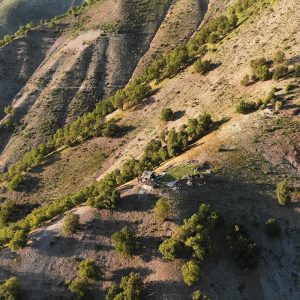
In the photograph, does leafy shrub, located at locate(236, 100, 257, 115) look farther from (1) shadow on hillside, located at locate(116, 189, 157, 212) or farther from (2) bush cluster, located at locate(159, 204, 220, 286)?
(1) shadow on hillside, located at locate(116, 189, 157, 212)

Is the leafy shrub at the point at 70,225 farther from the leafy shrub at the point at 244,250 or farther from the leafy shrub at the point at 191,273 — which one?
the leafy shrub at the point at 244,250

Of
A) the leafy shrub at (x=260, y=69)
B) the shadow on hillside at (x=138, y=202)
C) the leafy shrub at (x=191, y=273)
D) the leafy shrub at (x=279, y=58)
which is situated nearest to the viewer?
the leafy shrub at (x=191, y=273)

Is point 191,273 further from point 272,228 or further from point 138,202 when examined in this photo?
point 138,202

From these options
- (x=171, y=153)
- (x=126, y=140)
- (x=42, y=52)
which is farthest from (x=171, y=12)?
(x=171, y=153)

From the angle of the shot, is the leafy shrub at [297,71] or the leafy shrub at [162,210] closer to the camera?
the leafy shrub at [162,210]

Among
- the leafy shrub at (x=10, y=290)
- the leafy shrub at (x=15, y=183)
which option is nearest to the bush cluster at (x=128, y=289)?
the leafy shrub at (x=10, y=290)

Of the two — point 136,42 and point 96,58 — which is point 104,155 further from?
point 136,42

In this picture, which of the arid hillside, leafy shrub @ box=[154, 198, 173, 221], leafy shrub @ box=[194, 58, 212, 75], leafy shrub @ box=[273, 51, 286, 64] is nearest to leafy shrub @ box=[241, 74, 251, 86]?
the arid hillside
